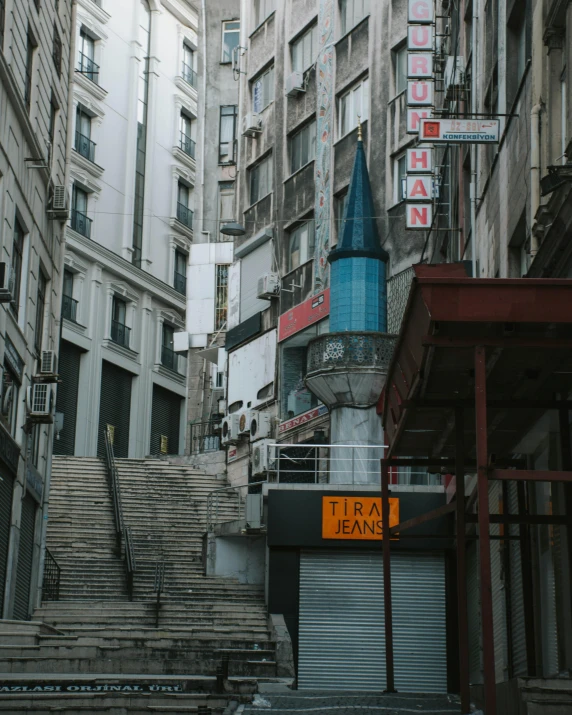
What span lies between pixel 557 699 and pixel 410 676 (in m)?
14.8

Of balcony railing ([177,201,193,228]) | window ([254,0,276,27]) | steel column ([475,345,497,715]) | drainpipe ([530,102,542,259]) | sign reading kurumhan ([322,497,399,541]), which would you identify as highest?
window ([254,0,276,27])

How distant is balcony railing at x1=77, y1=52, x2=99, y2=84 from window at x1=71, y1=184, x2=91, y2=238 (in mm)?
4598

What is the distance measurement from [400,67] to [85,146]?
18.6 m

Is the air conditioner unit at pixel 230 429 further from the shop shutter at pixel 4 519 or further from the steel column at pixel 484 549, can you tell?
the steel column at pixel 484 549

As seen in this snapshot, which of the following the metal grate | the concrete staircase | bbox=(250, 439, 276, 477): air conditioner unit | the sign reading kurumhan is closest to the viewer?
the concrete staircase

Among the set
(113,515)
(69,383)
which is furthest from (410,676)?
(69,383)

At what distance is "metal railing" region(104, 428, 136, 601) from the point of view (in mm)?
25312

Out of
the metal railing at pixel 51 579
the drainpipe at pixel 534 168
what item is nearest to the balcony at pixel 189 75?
the metal railing at pixel 51 579

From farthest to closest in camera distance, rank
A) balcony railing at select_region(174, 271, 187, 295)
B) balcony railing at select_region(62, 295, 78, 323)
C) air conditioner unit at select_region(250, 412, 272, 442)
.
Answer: balcony railing at select_region(174, 271, 187, 295)
balcony railing at select_region(62, 295, 78, 323)
air conditioner unit at select_region(250, 412, 272, 442)

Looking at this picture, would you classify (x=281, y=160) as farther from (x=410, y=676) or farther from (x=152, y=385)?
(x=410, y=676)

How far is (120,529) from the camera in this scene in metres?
27.9

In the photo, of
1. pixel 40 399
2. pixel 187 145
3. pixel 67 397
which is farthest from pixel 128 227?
pixel 40 399

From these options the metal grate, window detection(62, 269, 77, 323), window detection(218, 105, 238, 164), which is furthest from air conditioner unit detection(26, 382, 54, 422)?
window detection(218, 105, 238, 164)

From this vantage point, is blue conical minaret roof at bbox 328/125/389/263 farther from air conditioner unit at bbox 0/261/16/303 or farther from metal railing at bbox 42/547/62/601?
air conditioner unit at bbox 0/261/16/303
